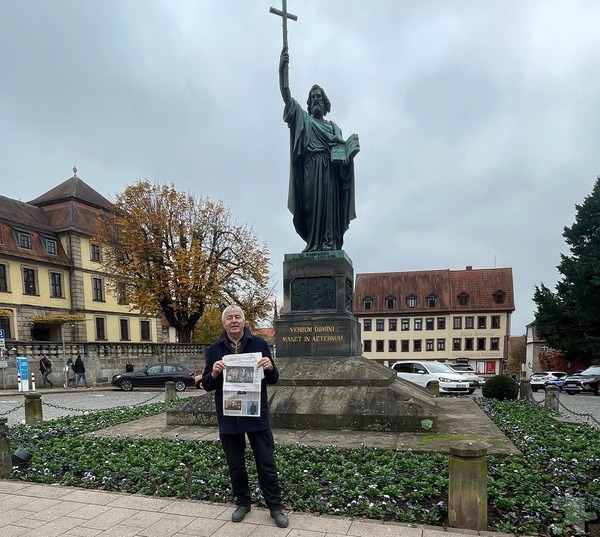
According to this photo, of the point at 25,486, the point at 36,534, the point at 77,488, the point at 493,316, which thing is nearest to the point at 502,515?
the point at 36,534

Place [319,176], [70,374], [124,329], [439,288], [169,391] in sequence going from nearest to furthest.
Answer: [319,176], [169,391], [70,374], [124,329], [439,288]

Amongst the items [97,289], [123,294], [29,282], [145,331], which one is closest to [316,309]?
[123,294]

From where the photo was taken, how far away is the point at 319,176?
9.20 meters

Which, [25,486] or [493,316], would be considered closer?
[25,486]

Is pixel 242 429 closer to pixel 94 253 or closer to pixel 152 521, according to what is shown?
pixel 152 521

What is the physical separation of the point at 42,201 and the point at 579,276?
140ft

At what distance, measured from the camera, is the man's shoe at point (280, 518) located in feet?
11.8

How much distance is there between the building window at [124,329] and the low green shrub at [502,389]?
34.5 metres

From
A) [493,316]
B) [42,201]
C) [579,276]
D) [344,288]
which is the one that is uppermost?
[42,201]

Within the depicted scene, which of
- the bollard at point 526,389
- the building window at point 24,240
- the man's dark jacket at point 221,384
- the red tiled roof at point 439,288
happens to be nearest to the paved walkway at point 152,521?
the man's dark jacket at point 221,384

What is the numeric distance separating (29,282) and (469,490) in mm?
36392

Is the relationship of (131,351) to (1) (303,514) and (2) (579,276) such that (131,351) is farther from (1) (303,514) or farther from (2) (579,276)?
(2) (579,276)

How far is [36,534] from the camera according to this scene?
3.58m

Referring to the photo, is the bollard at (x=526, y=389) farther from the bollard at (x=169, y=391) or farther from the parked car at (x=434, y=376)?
the bollard at (x=169, y=391)
